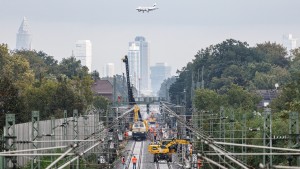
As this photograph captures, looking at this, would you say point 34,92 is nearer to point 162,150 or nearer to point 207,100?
point 162,150

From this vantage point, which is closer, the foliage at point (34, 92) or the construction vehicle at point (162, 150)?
the foliage at point (34, 92)

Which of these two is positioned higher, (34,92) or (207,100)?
(34,92)

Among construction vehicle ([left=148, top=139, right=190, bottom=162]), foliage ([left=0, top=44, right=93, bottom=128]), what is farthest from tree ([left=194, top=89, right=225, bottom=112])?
construction vehicle ([left=148, top=139, right=190, bottom=162])

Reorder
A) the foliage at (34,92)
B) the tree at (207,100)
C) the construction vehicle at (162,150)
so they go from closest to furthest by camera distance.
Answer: the foliage at (34,92) < the construction vehicle at (162,150) < the tree at (207,100)

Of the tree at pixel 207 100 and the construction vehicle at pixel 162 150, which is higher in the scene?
the tree at pixel 207 100

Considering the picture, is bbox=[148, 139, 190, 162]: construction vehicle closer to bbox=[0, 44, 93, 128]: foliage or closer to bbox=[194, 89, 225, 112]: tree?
bbox=[0, 44, 93, 128]: foliage

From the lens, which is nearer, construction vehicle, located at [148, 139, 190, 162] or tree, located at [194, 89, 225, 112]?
construction vehicle, located at [148, 139, 190, 162]

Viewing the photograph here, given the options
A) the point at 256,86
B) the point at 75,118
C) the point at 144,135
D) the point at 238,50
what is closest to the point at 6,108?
the point at 75,118

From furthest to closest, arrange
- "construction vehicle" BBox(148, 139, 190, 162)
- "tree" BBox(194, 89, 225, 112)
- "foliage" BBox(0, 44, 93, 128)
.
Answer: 1. "tree" BBox(194, 89, 225, 112)
2. "construction vehicle" BBox(148, 139, 190, 162)
3. "foliage" BBox(0, 44, 93, 128)

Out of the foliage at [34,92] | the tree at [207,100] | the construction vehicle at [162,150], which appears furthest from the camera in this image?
the tree at [207,100]

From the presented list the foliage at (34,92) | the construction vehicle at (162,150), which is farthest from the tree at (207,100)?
the construction vehicle at (162,150)

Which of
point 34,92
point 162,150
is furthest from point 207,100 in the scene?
point 162,150

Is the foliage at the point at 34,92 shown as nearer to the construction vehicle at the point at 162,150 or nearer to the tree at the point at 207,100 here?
the construction vehicle at the point at 162,150
